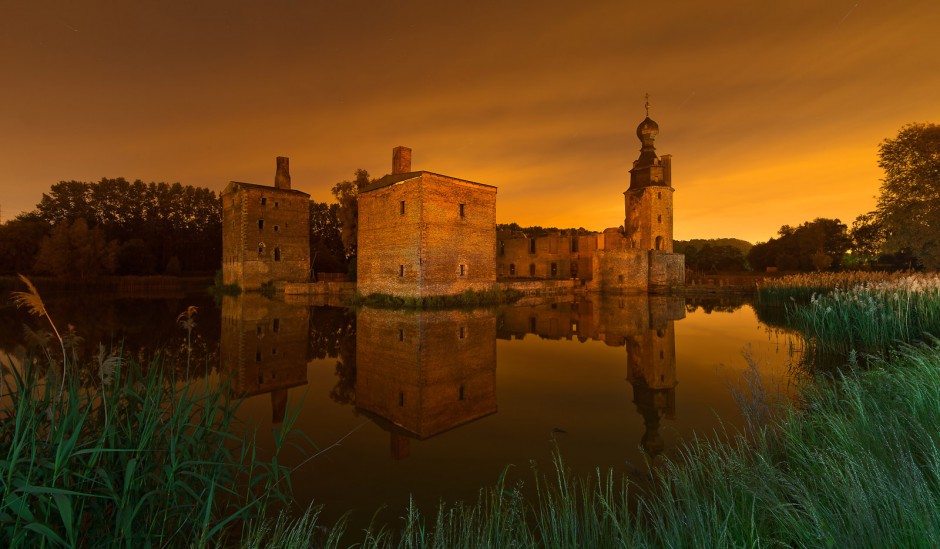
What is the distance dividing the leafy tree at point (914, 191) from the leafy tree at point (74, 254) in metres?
54.5

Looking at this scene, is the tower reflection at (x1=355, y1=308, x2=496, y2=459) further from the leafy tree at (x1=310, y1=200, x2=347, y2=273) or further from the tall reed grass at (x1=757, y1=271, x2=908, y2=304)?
the leafy tree at (x1=310, y1=200, x2=347, y2=273)

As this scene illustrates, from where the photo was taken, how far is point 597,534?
2.26 metres

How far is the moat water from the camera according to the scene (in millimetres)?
3787

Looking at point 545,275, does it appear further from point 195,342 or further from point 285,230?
point 195,342

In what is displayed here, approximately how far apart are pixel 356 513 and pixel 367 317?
44.1ft

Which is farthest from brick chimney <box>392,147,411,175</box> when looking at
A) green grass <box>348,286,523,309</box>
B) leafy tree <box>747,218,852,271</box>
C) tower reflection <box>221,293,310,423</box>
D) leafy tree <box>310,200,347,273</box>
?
leafy tree <box>747,218,852,271</box>

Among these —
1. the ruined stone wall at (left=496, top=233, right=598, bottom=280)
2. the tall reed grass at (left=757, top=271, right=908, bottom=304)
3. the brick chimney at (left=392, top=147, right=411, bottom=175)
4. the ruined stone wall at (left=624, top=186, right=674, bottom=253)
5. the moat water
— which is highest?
the brick chimney at (left=392, top=147, right=411, bottom=175)

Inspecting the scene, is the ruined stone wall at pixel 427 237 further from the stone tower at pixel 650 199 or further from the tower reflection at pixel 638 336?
the stone tower at pixel 650 199

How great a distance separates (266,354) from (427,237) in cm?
1203

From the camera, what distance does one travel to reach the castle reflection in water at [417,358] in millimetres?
5457

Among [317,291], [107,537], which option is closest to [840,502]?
[107,537]

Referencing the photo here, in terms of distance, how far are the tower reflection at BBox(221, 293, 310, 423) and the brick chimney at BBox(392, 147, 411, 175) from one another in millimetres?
12979

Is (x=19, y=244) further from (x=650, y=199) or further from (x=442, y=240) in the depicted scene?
(x=650, y=199)

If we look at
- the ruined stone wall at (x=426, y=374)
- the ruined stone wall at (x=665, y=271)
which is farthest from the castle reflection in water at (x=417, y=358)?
the ruined stone wall at (x=665, y=271)
